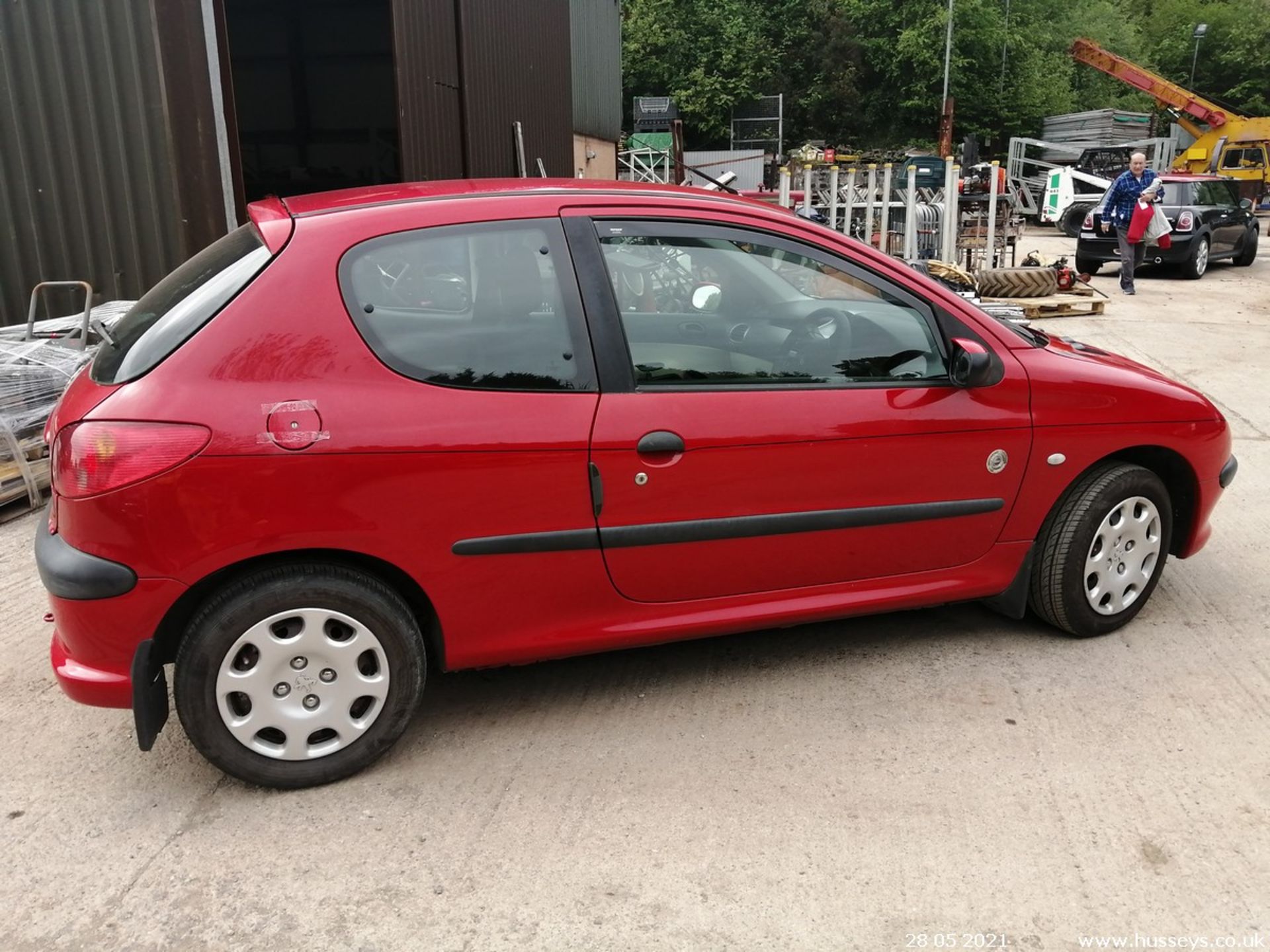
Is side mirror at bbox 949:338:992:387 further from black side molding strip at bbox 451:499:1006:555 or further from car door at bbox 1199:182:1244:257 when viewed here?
car door at bbox 1199:182:1244:257

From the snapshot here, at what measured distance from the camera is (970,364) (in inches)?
127

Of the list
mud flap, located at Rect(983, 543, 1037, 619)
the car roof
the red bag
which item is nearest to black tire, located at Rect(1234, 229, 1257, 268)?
the red bag

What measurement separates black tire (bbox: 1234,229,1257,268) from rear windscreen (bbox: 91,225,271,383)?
1830 cm

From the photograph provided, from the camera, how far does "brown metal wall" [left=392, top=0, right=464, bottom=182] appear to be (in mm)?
8602

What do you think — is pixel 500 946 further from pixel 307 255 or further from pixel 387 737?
pixel 307 255

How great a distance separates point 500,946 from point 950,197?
13.3 m

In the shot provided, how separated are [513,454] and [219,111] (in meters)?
5.05

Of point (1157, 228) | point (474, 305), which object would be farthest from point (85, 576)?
point (1157, 228)

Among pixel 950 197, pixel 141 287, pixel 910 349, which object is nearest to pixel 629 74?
pixel 950 197

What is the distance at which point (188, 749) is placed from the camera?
A: 3.09 metres

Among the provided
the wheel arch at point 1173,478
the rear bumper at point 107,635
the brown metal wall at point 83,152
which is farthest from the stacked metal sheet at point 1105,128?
the rear bumper at point 107,635

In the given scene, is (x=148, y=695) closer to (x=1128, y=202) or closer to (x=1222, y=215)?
(x=1128, y=202)

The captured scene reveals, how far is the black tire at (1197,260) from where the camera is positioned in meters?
15.6

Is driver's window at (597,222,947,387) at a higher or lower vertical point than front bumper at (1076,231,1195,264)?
higher
